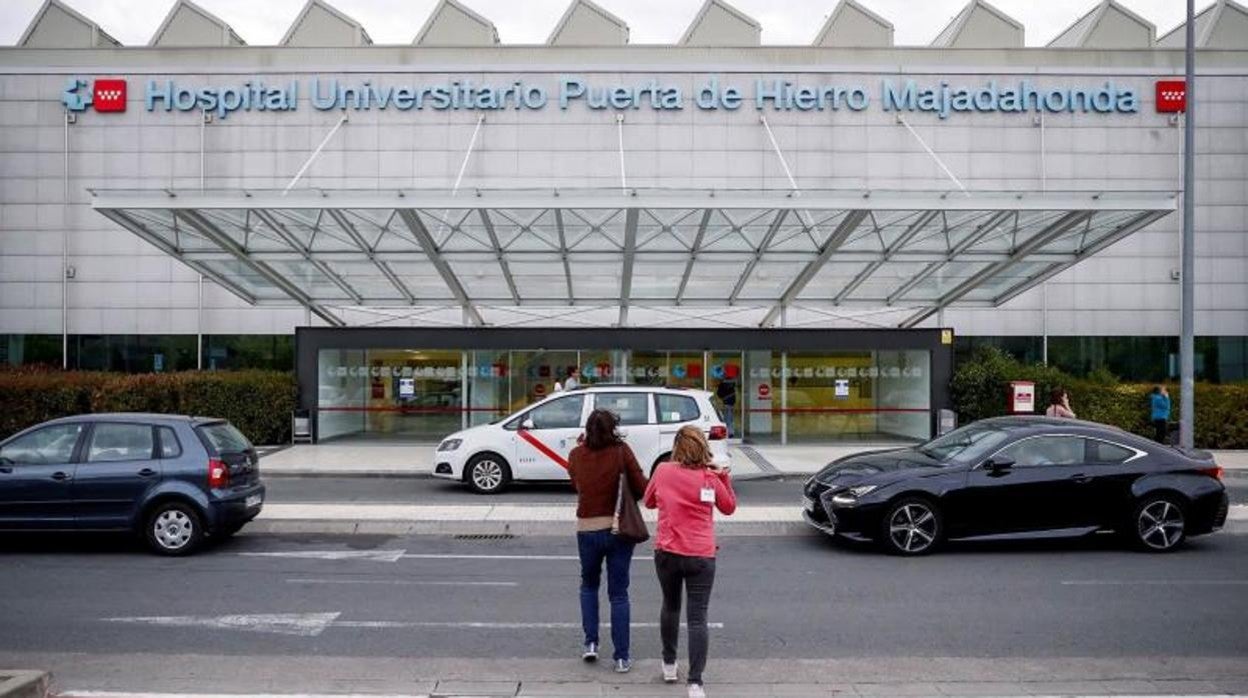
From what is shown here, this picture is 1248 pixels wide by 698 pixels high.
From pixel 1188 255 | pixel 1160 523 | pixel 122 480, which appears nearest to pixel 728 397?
pixel 1188 255

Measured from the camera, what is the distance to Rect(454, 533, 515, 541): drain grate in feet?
37.0

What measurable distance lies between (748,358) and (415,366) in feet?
25.5

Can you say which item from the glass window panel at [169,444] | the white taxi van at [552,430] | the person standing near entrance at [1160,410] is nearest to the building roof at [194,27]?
the white taxi van at [552,430]

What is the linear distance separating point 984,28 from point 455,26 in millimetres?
17873

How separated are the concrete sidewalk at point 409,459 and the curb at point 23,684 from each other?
12251mm

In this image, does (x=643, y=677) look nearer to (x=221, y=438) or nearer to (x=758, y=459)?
(x=221, y=438)

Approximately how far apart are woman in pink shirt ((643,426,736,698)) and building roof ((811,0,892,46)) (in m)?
29.7

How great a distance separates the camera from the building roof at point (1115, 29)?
3297cm

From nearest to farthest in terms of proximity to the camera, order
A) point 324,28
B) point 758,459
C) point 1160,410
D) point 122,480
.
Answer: point 122,480, point 758,459, point 1160,410, point 324,28

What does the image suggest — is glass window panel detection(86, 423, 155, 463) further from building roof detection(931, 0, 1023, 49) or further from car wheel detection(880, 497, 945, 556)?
building roof detection(931, 0, 1023, 49)

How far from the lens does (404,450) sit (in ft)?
71.2

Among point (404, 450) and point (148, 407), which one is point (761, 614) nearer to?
point (404, 450)

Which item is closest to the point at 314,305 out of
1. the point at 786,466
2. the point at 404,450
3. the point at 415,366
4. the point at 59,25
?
the point at 415,366

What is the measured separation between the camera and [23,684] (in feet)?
16.7
